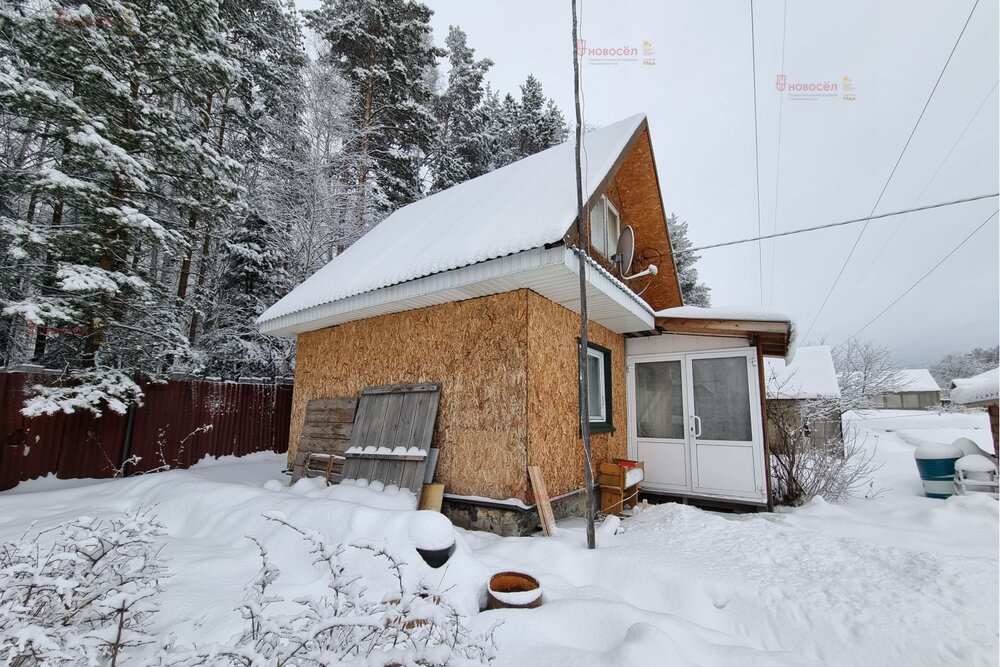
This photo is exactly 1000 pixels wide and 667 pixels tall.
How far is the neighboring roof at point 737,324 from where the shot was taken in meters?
5.68

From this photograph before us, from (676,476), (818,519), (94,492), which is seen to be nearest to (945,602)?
(818,519)

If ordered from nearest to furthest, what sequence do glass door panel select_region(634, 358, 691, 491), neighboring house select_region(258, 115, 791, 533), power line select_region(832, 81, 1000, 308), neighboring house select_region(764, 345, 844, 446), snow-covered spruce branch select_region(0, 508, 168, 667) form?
snow-covered spruce branch select_region(0, 508, 168, 667)
neighboring house select_region(258, 115, 791, 533)
glass door panel select_region(634, 358, 691, 491)
power line select_region(832, 81, 1000, 308)
neighboring house select_region(764, 345, 844, 446)

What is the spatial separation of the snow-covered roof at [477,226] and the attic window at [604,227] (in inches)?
33.9

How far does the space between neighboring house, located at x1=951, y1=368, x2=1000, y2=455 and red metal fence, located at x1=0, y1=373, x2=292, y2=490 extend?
1406cm

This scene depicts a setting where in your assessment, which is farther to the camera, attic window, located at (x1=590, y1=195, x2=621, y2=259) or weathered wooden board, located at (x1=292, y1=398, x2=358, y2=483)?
attic window, located at (x1=590, y1=195, x2=621, y2=259)

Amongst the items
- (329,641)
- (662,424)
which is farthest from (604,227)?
(329,641)

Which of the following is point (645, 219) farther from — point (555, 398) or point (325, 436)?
point (325, 436)

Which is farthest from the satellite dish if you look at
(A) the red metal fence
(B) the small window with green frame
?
(A) the red metal fence

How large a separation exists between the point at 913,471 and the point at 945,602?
10929mm

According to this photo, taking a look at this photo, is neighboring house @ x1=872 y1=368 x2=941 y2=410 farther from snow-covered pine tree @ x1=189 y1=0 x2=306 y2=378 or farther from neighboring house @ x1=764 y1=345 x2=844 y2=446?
snow-covered pine tree @ x1=189 y1=0 x2=306 y2=378

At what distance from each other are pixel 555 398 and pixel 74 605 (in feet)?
13.9

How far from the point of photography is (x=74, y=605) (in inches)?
71.6

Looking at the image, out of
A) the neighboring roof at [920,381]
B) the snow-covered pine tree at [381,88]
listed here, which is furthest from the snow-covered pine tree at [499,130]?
the neighboring roof at [920,381]

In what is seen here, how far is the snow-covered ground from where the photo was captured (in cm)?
239
